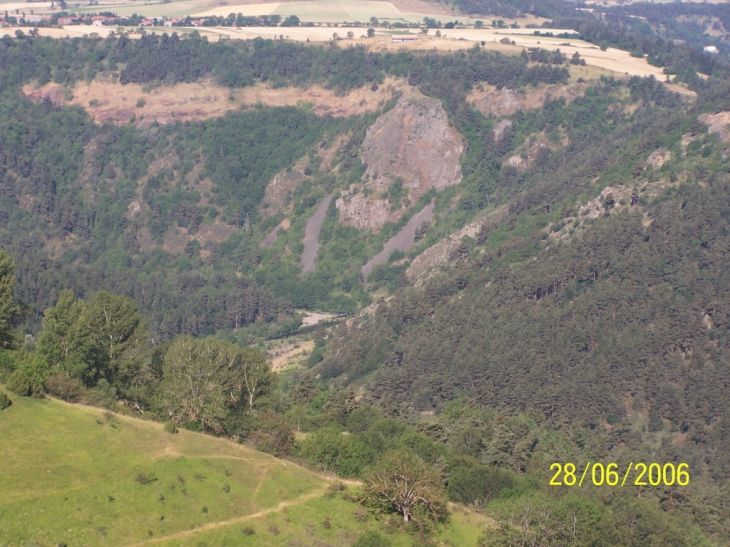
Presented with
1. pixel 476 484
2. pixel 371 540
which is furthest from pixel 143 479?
pixel 476 484

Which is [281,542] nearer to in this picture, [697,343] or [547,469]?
[547,469]

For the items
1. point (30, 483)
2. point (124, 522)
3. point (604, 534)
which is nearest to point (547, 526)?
point (604, 534)

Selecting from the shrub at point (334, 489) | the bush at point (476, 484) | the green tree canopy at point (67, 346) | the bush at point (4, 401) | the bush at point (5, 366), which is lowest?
the bush at point (476, 484)

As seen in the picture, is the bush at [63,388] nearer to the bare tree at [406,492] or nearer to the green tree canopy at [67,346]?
the green tree canopy at [67,346]

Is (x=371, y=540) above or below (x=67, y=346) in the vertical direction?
below

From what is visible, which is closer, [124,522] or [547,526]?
[124,522]

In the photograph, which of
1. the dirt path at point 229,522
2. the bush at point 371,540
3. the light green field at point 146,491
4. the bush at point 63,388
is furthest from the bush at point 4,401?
the bush at point 371,540

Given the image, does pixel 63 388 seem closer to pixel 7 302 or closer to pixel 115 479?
pixel 115 479
